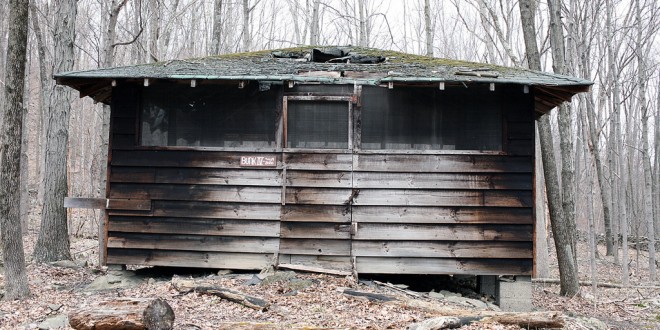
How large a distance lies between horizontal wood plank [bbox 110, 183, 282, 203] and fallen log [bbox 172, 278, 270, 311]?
138 centimetres

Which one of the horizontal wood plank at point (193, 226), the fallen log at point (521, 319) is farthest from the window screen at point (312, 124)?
the fallen log at point (521, 319)

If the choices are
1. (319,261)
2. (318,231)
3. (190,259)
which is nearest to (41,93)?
(190,259)

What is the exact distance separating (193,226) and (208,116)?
182 centimetres

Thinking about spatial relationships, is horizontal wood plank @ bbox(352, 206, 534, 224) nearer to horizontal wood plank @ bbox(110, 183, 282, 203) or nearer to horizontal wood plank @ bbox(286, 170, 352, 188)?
horizontal wood plank @ bbox(286, 170, 352, 188)

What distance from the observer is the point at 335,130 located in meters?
8.56

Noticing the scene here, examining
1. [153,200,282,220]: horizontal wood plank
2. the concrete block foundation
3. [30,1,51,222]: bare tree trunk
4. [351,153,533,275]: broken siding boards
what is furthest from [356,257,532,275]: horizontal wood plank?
[30,1,51,222]: bare tree trunk

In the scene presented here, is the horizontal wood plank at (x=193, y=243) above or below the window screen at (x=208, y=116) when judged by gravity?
below

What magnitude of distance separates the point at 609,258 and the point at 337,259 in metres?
15.2

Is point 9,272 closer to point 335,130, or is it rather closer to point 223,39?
point 335,130

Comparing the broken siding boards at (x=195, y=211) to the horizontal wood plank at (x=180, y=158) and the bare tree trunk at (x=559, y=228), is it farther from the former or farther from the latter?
the bare tree trunk at (x=559, y=228)

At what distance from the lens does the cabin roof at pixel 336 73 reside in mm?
8023

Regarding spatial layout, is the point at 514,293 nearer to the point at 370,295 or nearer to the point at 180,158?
the point at 370,295

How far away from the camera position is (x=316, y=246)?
8.47m

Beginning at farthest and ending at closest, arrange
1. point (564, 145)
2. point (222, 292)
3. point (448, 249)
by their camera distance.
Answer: point (564, 145) → point (448, 249) → point (222, 292)
